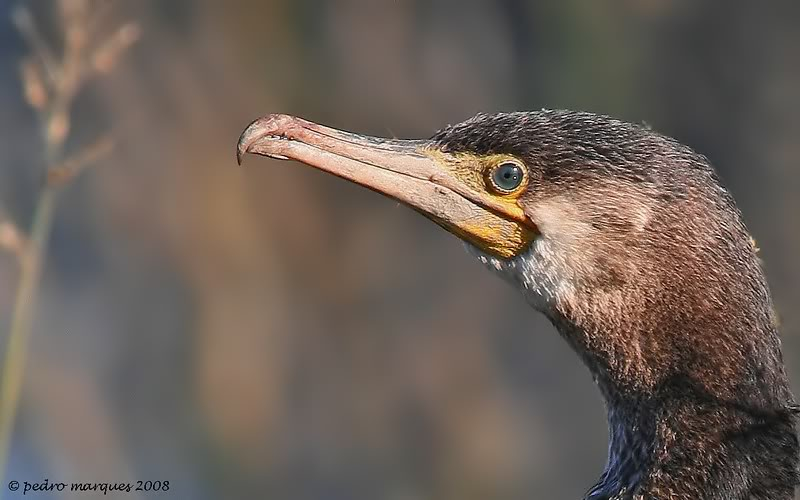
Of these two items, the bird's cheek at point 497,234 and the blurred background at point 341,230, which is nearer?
the bird's cheek at point 497,234

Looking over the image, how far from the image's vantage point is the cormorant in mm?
3201

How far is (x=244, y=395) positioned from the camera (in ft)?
26.6

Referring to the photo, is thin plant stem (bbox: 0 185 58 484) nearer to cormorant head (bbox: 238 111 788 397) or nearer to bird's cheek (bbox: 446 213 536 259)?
cormorant head (bbox: 238 111 788 397)

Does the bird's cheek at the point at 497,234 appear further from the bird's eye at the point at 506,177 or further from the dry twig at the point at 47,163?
the dry twig at the point at 47,163

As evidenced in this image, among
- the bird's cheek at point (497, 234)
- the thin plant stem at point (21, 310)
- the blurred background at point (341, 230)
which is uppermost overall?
the blurred background at point (341, 230)

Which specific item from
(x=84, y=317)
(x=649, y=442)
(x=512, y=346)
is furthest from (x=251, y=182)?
(x=649, y=442)

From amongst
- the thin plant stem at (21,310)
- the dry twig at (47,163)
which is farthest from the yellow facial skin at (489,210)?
the thin plant stem at (21,310)

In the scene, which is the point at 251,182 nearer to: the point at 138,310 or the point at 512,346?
the point at 138,310

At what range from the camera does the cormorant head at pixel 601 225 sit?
3.20 meters

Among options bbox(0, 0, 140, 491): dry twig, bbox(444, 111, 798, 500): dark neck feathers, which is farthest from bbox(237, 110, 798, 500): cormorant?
bbox(0, 0, 140, 491): dry twig

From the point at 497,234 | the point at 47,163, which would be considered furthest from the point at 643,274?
the point at 47,163

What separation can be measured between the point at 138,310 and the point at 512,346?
6.74ft

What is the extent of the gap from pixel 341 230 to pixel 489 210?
548cm

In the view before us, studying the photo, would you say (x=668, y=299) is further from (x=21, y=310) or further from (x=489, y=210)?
(x=21, y=310)
